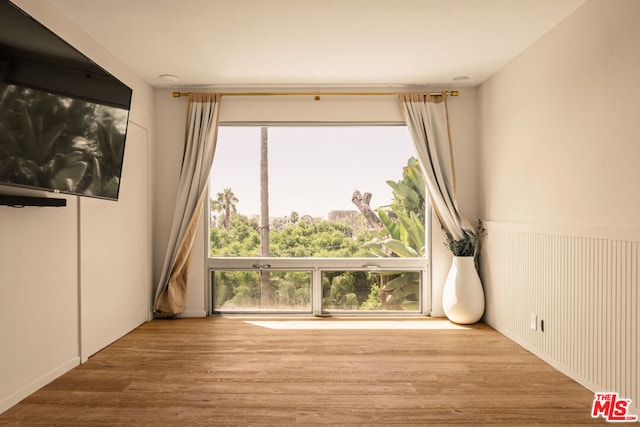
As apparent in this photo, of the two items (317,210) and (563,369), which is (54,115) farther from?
(563,369)

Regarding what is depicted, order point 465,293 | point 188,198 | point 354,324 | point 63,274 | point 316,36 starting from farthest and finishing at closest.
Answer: point 188,198 < point 354,324 < point 465,293 < point 316,36 < point 63,274

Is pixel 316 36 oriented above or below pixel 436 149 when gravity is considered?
above

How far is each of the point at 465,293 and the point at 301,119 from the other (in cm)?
247

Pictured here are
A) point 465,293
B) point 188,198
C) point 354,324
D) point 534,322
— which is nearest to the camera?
point 534,322

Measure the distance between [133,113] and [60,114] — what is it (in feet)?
5.61

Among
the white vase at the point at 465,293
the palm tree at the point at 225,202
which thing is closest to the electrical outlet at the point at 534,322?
the white vase at the point at 465,293

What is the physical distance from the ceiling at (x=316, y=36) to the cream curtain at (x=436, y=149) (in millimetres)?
272

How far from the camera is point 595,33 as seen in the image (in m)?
2.58

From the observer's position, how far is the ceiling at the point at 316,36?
274cm

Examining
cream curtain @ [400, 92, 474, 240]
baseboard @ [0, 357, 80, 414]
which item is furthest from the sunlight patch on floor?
baseboard @ [0, 357, 80, 414]

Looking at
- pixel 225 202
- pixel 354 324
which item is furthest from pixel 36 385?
pixel 354 324

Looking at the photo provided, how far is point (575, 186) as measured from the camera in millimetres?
2785

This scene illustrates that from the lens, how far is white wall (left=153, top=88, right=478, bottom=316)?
445 centimetres

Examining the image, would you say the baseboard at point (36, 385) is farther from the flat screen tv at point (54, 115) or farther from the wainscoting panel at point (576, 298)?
the wainscoting panel at point (576, 298)
